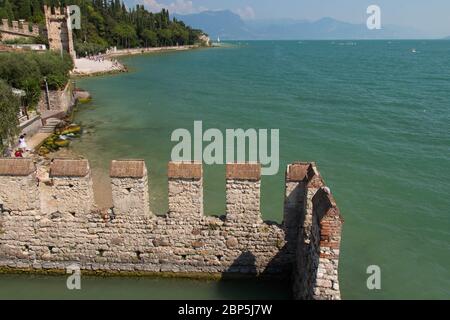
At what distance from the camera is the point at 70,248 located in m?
9.43

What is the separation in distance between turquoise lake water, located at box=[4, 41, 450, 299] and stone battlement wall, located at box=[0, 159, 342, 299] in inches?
30.7

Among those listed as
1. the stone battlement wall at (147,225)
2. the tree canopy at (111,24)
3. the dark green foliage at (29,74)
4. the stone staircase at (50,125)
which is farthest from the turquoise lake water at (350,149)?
the tree canopy at (111,24)

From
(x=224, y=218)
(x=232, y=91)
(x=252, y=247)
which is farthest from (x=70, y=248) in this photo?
(x=232, y=91)

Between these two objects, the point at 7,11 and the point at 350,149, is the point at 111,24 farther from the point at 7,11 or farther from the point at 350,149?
the point at 350,149

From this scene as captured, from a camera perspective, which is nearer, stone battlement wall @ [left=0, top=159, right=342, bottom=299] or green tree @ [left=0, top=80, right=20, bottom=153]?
stone battlement wall @ [left=0, top=159, right=342, bottom=299]

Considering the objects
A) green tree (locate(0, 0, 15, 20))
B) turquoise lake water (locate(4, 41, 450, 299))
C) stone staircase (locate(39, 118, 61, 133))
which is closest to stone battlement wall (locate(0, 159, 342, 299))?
turquoise lake water (locate(4, 41, 450, 299))

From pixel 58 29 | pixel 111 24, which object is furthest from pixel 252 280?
pixel 111 24

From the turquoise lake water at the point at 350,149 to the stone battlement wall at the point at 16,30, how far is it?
26.7m

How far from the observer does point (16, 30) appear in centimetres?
6894

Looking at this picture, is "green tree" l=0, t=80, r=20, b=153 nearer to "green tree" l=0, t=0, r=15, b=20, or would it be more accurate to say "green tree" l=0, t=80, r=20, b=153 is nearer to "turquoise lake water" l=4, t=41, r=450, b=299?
"turquoise lake water" l=4, t=41, r=450, b=299

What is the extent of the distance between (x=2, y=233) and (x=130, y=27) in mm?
127199

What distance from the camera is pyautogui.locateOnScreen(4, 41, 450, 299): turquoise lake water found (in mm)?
11617

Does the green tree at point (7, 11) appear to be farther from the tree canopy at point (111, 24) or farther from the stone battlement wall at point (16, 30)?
the stone battlement wall at point (16, 30)

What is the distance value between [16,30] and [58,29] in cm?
706
